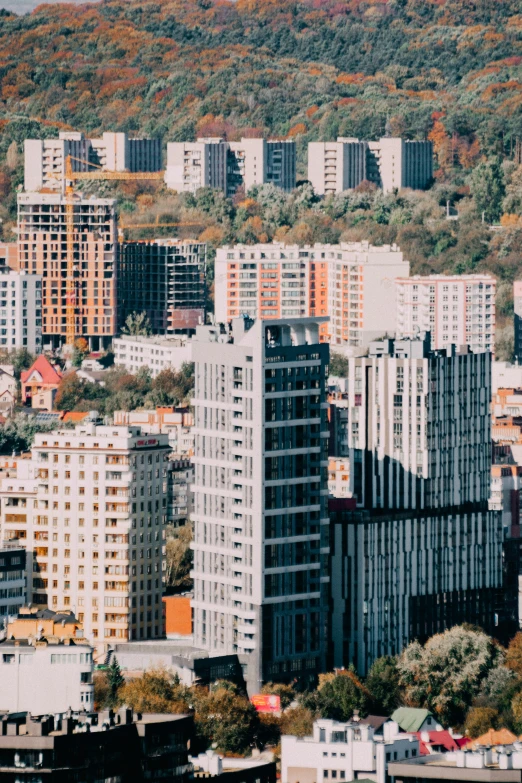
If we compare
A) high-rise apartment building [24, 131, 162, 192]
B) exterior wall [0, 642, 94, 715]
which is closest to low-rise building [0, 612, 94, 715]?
exterior wall [0, 642, 94, 715]

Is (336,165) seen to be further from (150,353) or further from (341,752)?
(341,752)

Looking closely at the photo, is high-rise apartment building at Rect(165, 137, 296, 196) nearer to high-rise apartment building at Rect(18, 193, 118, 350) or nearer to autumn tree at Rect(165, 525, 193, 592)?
high-rise apartment building at Rect(18, 193, 118, 350)

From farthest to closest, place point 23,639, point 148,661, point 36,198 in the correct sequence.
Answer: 1. point 36,198
2. point 148,661
3. point 23,639

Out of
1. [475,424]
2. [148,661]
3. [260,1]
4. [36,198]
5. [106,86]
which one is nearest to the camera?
[148,661]

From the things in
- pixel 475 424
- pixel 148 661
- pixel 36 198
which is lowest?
pixel 148 661

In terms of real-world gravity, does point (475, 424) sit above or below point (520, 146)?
below

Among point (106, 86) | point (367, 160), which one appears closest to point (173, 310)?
point (367, 160)

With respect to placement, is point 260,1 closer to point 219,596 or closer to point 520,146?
point 520,146
